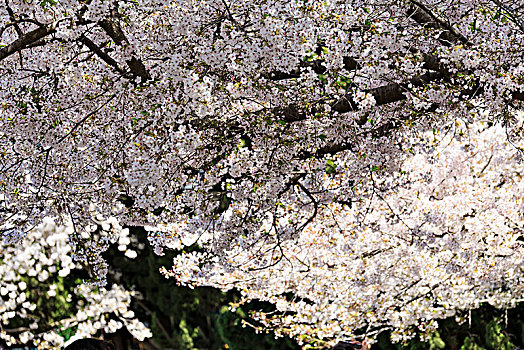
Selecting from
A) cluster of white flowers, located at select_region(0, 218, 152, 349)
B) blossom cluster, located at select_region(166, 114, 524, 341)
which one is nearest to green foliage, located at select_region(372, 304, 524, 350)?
blossom cluster, located at select_region(166, 114, 524, 341)

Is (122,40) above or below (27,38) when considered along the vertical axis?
above

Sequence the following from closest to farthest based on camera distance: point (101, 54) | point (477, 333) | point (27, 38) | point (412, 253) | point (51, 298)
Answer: point (27, 38) < point (101, 54) < point (412, 253) < point (477, 333) < point (51, 298)

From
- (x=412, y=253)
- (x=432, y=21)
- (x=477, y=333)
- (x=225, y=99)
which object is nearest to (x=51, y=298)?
(x=477, y=333)

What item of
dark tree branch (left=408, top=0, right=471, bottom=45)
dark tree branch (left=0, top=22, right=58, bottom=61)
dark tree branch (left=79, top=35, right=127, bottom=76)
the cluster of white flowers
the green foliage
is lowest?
the green foliage

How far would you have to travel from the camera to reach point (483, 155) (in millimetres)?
8477

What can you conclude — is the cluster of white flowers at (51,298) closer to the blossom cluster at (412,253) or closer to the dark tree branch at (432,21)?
the blossom cluster at (412,253)

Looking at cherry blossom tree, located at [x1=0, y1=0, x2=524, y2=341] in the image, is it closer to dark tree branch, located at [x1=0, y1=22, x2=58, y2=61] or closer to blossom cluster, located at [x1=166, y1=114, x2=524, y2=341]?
dark tree branch, located at [x1=0, y1=22, x2=58, y2=61]

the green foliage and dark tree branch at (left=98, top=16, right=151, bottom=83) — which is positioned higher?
dark tree branch at (left=98, top=16, right=151, bottom=83)

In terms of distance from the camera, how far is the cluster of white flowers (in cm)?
643

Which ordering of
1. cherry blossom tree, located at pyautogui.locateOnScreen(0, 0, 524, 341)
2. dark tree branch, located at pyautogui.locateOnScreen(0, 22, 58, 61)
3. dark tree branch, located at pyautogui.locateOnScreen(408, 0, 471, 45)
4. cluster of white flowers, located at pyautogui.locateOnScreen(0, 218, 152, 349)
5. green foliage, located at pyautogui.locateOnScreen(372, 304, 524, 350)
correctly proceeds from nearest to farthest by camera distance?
dark tree branch, located at pyautogui.locateOnScreen(0, 22, 58, 61), cherry blossom tree, located at pyautogui.locateOnScreen(0, 0, 524, 341), dark tree branch, located at pyautogui.locateOnScreen(408, 0, 471, 45), cluster of white flowers, located at pyautogui.locateOnScreen(0, 218, 152, 349), green foliage, located at pyautogui.locateOnScreen(372, 304, 524, 350)

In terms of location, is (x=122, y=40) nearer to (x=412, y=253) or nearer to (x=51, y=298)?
(x=412, y=253)

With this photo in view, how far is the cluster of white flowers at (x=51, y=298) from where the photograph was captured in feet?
21.1

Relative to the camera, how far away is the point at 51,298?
13.5m

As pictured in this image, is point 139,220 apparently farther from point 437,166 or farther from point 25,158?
point 437,166
